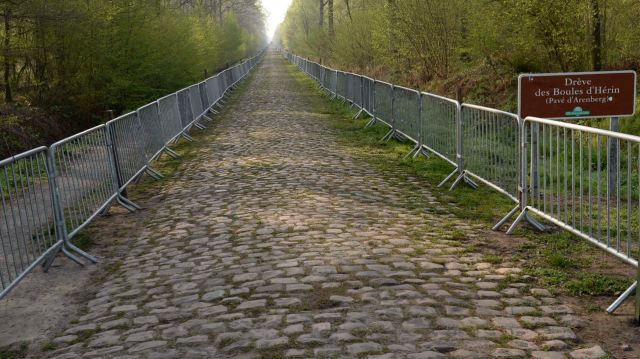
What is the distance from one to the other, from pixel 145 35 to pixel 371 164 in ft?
38.4

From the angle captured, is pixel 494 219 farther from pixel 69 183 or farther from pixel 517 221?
pixel 69 183

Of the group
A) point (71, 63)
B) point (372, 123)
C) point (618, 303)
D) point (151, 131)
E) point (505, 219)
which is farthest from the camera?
point (71, 63)

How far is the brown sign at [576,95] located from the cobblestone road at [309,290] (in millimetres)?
1884

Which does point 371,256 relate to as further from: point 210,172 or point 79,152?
point 210,172

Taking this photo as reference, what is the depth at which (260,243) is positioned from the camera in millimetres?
6859

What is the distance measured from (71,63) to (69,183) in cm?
1094

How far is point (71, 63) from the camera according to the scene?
17219 millimetres

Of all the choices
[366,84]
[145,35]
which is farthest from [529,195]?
[145,35]

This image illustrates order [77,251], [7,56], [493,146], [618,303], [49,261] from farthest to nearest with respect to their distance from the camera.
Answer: [7,56] < [493,146] < [77,251] < [49,261] < [618,303]

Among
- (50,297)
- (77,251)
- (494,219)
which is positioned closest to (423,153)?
(494,219)

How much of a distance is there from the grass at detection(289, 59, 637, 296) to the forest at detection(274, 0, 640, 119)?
14.9ft

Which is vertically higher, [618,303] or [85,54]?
[85,54]

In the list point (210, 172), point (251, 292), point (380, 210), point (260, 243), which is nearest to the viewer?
point (251, 292)

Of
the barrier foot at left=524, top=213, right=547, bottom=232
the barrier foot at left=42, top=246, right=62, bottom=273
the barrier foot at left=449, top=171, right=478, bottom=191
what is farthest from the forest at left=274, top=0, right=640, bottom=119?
the barrier foot at left=42, top=246, right=62, bottom=273
